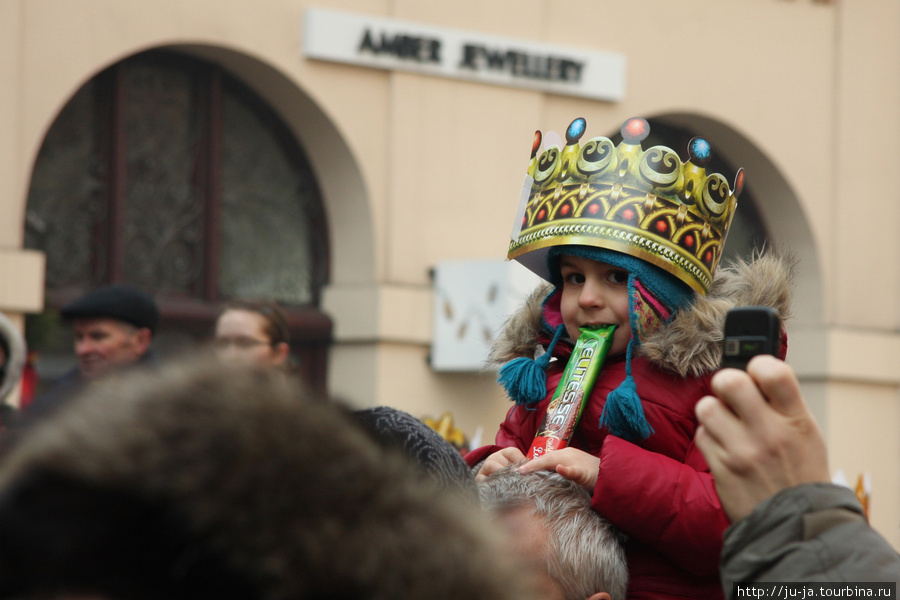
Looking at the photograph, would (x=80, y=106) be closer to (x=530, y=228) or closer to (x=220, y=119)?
(x=220, y=119)

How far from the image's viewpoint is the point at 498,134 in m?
7.88

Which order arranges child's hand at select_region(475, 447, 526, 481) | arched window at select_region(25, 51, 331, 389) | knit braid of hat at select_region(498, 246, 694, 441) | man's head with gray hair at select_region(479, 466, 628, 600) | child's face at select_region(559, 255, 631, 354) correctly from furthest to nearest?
1. arched window at select_region(25, 51, 331, 389)
2. child's face at select_region(559, 255, 631, 354)
3. knit braid of hat at select_region(498, 246, 694, 441)
4. child's hand at select_region(475, 447, 526, 481)
5. man's head with gray hair at select_region(479, 466, 628, 600)

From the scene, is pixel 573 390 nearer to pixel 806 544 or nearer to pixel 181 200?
pixel 806 544

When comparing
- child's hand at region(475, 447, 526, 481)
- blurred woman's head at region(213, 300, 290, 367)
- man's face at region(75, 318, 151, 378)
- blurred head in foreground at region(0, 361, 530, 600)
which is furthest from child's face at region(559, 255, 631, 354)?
man's face at region(75, 318, 151, 378)

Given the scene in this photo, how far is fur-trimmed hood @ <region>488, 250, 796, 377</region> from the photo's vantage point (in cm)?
227

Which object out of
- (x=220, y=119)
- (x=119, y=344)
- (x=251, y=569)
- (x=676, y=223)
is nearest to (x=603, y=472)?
(x=676, y=223)

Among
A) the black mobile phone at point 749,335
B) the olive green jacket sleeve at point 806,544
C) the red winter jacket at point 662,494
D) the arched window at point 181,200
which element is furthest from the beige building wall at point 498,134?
the olive green jacket sleeve at point 806,544

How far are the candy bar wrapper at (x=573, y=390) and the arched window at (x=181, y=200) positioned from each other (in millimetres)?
4400

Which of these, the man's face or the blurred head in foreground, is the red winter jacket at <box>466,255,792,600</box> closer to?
the blurred head in foreground

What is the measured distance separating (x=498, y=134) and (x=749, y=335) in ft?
21.9

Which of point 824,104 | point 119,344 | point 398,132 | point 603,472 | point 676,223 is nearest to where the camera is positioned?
point 603,472

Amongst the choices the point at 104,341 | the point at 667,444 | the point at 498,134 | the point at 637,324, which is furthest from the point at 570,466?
the point at 498,134

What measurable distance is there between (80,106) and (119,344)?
3086 mm

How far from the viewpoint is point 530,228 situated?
2609mm
